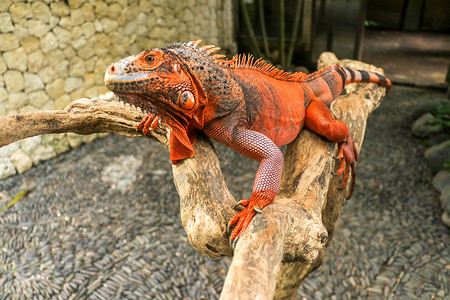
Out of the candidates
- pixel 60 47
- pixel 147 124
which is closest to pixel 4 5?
pixel 60 47

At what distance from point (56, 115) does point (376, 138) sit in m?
4.82

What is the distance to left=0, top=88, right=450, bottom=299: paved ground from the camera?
3.29m

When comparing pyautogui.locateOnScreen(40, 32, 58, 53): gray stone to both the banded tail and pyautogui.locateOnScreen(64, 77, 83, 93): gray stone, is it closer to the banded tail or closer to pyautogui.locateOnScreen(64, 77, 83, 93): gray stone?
pyautogui.locateOnScreen(64, 77, 83, 93): gray stone

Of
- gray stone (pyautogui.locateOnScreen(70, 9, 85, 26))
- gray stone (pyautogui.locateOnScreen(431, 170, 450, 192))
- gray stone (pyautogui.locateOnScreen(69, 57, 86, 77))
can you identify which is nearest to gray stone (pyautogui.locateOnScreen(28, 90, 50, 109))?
gray stone (pyautogui.locateOnScreen(69, 57, 86, 77))

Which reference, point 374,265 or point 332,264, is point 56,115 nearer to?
point 332,264

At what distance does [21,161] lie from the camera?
4531 millimetres

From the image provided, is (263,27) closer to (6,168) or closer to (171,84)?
(6,168)

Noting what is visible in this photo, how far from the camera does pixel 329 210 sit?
8.91ft

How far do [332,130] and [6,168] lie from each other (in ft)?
12.8

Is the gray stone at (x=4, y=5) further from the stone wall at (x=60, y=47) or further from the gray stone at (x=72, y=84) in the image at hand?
the gray stone at (x=72, y=84)

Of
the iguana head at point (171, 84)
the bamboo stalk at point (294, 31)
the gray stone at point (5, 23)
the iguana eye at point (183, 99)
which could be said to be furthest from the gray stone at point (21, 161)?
the bamboo stalk at point (294, 31)

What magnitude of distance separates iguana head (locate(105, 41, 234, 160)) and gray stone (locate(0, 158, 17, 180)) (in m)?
3.36

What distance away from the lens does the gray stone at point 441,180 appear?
4.45m

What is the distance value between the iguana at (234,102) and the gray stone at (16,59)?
2818 mm
